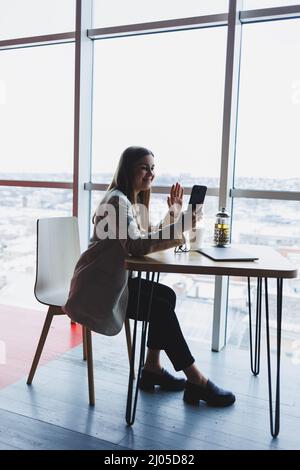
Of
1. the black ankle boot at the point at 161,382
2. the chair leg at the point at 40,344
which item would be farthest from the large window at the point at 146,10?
the black ankle boot at the point at 161,382

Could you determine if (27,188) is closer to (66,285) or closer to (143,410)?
(66,285)

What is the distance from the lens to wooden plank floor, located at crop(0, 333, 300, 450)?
1694mm

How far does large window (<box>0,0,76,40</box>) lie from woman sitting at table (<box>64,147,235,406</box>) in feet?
5.57

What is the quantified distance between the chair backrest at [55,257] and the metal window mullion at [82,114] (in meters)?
0.71

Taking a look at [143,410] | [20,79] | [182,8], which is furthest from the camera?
[20,79]

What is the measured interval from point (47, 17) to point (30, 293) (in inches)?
81.4

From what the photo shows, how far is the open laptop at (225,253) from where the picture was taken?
176cm

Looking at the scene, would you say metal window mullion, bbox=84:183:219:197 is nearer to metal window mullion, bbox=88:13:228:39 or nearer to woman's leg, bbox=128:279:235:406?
woman's leg, bbox=128:279:235:406

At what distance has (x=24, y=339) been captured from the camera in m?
2.78

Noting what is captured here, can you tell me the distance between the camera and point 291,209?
8.48ft

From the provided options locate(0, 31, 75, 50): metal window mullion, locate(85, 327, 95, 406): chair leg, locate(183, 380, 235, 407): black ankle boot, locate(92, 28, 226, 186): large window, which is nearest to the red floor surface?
locate(85, 327, 95, 406): chair leg

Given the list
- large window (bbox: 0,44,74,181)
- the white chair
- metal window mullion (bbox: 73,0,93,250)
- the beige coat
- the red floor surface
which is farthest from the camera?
large window (bbox: 0,44,74,181)

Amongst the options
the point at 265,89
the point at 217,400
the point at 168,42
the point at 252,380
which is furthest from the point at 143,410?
the point at 168,42

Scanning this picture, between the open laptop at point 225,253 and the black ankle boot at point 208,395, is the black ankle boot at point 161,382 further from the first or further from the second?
the open laptop at point 225,253
